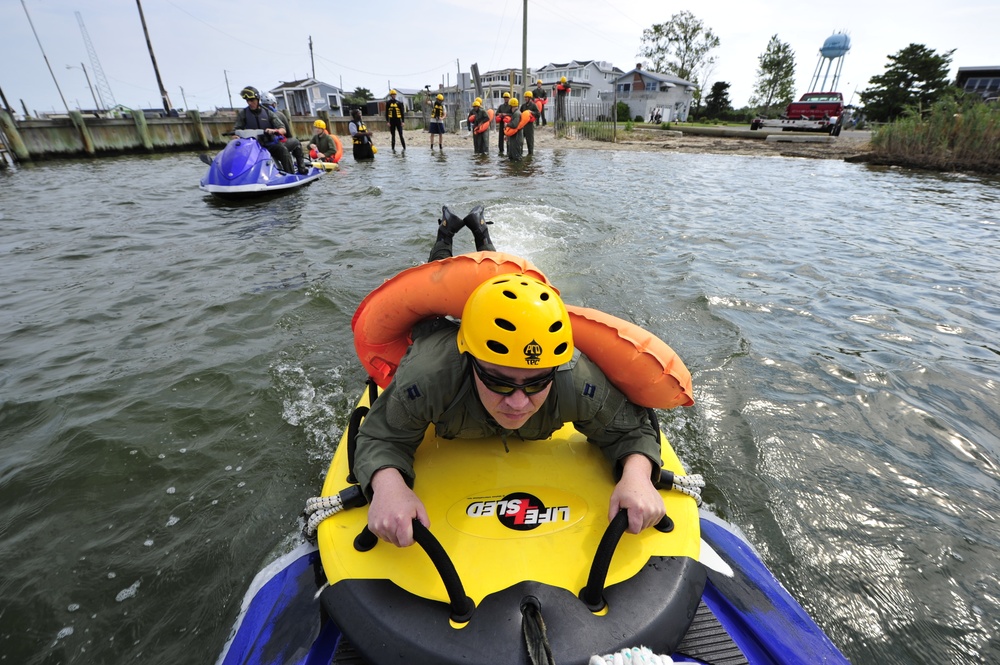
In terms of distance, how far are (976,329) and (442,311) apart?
6.09 meters

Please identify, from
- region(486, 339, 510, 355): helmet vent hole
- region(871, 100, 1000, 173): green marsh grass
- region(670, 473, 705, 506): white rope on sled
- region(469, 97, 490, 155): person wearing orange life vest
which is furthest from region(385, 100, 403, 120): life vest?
region(670, 473, 705, 506): white rope on sled

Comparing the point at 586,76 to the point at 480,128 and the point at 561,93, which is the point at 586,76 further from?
the point at 480,128

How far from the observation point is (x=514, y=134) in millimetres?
17328

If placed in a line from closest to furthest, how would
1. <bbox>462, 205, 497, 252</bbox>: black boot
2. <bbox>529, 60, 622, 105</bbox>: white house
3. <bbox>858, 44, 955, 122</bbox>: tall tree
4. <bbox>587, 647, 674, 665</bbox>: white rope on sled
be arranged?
1. <bbox>587, 647, 674, 665</bbox>: white rope on sled
2. <bbox>462, 205, 497, 252</bbox>: black boot
3. <bbox>858, 44, 955, 122</bbox>: tall tree
4. <bbox>529, 60, 622, 105</bbox>: white house

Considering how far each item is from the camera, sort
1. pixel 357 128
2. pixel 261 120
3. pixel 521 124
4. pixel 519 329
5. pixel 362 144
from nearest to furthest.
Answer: pixel 519 329 < pixel 261 120 < pixel 521 124 < pixel 362 144 < pixel 357 128

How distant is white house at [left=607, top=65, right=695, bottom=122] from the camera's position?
167ft

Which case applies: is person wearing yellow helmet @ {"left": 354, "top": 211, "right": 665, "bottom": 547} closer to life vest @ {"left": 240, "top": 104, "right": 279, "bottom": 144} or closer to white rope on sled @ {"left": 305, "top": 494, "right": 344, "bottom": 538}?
white rope on sled @ {"left": 305, "top": 494, "right": 344, "bottom": 538}

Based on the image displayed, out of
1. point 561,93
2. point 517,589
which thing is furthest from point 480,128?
point 517,589

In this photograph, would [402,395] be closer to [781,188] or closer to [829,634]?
[829,634]

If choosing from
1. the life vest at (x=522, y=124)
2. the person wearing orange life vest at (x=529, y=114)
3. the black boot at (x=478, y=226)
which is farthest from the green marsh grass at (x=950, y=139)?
the black boot at (x=478, y=226)

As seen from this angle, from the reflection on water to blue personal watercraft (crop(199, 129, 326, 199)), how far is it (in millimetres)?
1308

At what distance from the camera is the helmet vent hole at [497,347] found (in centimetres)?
177

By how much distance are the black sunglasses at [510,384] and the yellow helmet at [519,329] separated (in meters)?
0.07

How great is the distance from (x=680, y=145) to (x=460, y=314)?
24478 millimetres
